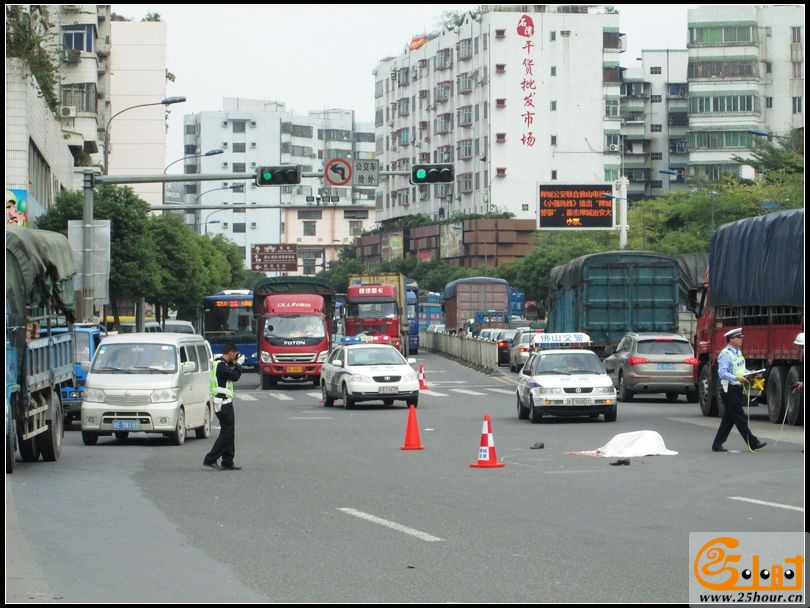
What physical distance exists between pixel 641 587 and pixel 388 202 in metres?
153

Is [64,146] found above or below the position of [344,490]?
above

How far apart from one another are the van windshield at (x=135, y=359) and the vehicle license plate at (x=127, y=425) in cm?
90

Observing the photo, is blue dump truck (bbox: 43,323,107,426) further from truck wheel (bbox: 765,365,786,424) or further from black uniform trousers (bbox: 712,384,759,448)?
truck wheel (bbox: 765,365,786,424)

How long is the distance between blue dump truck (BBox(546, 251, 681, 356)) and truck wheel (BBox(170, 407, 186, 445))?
1848 centimetres

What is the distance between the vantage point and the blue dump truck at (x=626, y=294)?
41219 mm

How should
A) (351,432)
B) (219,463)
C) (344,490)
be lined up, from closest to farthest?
1. (344,490)
2. (219,463)
3. (351,432)

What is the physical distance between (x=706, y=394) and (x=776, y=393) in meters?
4.17

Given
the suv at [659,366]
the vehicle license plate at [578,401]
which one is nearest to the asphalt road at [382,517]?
the vehicle license plate at [578,401]

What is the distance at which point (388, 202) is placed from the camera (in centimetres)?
16212

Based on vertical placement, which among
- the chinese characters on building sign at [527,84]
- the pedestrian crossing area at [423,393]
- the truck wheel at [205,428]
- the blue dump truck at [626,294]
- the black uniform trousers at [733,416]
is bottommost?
the pedestrian crossing area at [423,393]

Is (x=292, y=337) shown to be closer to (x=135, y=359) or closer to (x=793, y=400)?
(x=135, y=359)

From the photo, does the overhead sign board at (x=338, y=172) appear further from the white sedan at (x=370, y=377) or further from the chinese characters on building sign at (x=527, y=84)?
the chinese characters on building sign at (x=527, y=84)

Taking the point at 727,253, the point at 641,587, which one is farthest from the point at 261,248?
the point at 641,587

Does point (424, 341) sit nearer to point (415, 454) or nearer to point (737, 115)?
point (737, 115)
